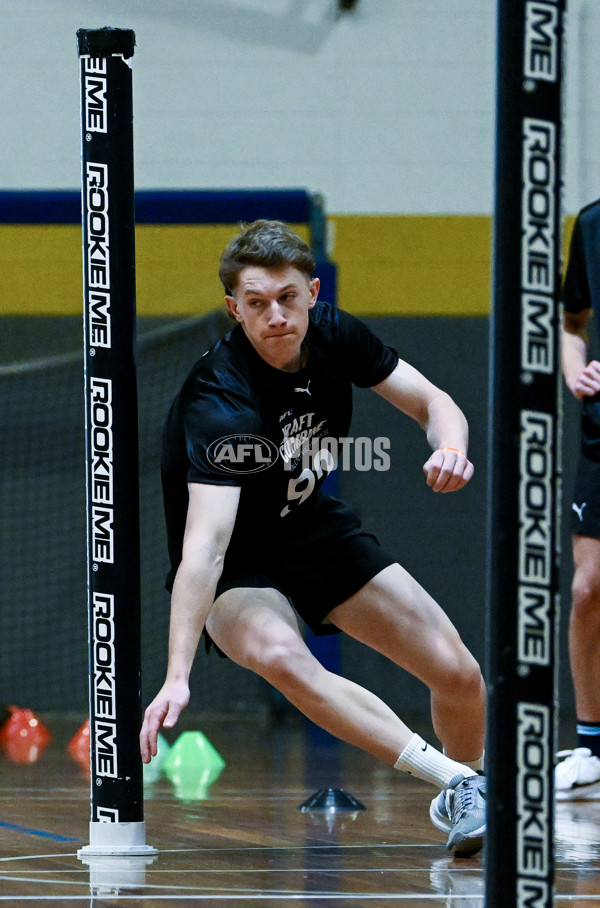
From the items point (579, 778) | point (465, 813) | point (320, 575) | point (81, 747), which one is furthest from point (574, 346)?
point (81, 747)

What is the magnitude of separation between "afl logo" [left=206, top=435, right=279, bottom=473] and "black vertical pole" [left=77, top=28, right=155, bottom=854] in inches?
7.3

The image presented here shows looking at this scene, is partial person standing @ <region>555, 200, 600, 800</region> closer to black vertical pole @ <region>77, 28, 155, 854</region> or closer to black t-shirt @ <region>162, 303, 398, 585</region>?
black t-shirt @ <region>162, 303, 398, 585</region>

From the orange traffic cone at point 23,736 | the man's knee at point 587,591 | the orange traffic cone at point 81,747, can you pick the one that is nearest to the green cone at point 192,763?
the orange traffic cone at point 81,747

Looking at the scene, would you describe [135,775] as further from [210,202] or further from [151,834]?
[210,202]

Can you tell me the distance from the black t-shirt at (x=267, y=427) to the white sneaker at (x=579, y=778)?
1225mm

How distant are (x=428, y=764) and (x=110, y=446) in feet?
3.35

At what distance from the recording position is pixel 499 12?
64.4 inches

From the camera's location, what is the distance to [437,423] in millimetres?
2994

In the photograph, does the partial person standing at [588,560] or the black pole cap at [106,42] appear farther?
the partial person standing at [588,560]

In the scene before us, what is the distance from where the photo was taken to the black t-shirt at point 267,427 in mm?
2900

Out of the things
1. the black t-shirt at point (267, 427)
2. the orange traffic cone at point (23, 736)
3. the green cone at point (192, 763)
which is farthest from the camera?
the orange traffic cone at point (23, 736)

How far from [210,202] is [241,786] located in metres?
2.47

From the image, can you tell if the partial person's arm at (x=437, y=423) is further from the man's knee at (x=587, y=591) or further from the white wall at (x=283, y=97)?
the white wall at (x=283, y=97)

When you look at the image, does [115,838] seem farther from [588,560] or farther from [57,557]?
[57,557]
